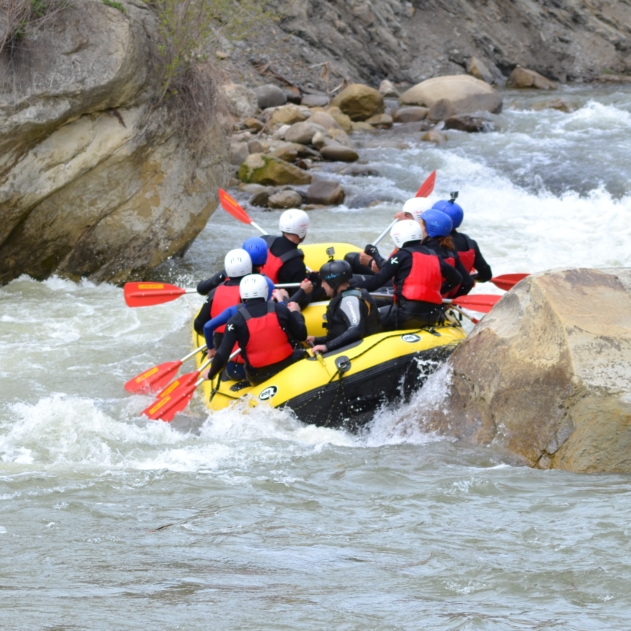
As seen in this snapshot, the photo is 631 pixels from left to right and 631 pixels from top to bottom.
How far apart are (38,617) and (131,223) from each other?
7432 mm

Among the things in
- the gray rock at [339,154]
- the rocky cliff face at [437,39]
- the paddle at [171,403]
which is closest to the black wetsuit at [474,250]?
the paddle at [171,403]

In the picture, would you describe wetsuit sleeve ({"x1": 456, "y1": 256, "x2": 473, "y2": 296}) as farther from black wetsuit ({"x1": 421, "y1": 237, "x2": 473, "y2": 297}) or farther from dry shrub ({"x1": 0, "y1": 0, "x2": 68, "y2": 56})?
dry shrub ({"x1": 0, "y1": 0, "x2": 68, "y2": 56})

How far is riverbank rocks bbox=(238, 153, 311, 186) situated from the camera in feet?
48.7

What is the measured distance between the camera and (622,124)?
18.0 m

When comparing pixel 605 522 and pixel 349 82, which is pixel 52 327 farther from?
pixel 349 82

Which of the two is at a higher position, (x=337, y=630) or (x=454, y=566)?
(x=337, y=630)

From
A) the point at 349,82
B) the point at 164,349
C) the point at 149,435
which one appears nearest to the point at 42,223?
the point at 164,349

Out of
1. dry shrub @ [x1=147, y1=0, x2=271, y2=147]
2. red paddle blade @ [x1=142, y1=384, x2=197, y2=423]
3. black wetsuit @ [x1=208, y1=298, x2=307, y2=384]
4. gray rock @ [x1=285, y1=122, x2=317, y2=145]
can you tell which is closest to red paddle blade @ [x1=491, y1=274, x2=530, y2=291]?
black wetsuit @ [x1=208, y1=298, x2=307, y2=384]

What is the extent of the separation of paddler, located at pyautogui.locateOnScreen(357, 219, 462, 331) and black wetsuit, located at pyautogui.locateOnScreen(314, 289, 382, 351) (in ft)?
0.48

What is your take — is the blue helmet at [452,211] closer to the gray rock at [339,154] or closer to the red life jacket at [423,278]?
the red life jacket at [423,278]

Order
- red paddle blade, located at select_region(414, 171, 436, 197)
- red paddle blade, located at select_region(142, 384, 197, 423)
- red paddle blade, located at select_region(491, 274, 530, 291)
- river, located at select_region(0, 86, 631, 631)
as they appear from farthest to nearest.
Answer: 1. red paddle blade, located at select_region(414, 171, 436, 197)
2. red paddle blade, located at select_region(491, 274, 530, 291)
3. red paddle blade, located at select_region(142, 384, 197, 423)
4. river, located at select_region(0, 86, 631, 631)

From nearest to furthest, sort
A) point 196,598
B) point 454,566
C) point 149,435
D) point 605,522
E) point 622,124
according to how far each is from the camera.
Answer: point 196,598 → point 454,566 → point 605,522 → point 149,435 → point 622,124

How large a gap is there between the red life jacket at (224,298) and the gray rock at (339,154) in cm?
994

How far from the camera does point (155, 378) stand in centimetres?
703
